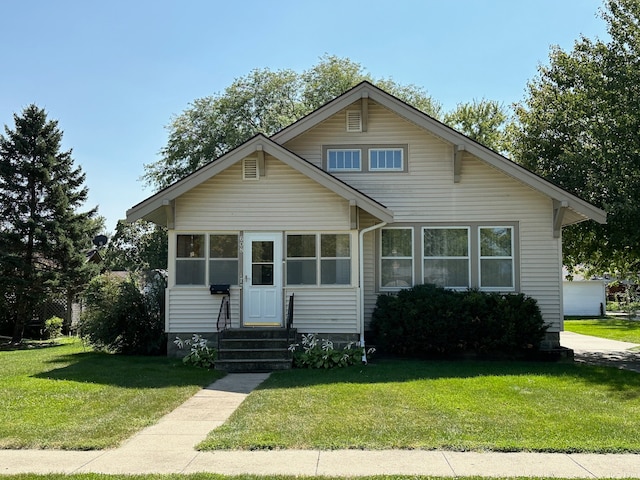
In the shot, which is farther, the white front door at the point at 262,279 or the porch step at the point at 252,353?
the white front door at the point at 262,279

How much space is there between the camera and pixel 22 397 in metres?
9.09

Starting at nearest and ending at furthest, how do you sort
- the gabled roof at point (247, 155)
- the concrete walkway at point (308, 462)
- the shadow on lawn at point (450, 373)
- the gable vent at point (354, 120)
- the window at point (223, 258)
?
the concrete walkway at point (308, 462) < the shadow on lawn at point (450, 373) < the gabled roof at point (247, 155) < the window at point (223, 258) < the gable vent at point (354, 120)

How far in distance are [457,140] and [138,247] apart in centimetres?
3033

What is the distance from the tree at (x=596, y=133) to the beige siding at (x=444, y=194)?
6.38 ft

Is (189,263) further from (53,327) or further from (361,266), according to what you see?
(53,327)

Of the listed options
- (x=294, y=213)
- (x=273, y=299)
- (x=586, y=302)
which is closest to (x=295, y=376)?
(x=273, y=299)

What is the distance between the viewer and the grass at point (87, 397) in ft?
22.6

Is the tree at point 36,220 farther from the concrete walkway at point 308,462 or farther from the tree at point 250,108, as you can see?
the concrete walkway at point 308,462

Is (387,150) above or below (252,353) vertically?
above

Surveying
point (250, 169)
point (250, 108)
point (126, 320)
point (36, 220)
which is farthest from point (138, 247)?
point (250, 169)

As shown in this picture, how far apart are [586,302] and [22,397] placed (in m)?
36.3

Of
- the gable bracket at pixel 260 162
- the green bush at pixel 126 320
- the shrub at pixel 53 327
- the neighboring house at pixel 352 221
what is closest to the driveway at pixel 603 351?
the neighboring house at pixel 352 221

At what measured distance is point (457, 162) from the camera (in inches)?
Answer: 585

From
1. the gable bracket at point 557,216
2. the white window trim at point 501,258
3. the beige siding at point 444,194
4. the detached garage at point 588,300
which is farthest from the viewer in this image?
the detached garage at point 588,300
